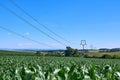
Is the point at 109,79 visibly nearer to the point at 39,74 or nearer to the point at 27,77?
the point at 39,74

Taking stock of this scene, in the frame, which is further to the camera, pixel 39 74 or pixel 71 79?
pixel 71 79

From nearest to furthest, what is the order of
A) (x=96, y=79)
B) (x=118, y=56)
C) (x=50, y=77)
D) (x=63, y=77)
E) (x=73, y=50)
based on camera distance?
1. (x=50, y=77)
2. (x=63, y=77)
3. (x=96, y=79)
4. (x=118, y=56)
5. (x=73, y=50)

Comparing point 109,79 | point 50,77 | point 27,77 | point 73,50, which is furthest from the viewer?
point 73,50

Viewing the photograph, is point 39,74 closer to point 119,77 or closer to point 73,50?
point 119,77

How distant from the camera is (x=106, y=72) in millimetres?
3850

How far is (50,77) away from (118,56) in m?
109

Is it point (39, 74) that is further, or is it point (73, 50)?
point (73, 50)

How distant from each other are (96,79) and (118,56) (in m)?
108

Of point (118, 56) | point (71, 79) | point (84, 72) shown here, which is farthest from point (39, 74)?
point (118, 56)

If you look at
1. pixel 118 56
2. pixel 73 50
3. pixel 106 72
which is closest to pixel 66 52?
pixel 73 50

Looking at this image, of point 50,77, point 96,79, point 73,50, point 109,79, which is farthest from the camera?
point 73,50

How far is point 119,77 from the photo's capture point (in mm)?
3428

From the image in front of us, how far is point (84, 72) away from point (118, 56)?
108057 millimetres

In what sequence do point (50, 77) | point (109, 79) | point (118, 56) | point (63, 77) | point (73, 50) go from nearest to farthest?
point (50, 77) < point (63, 77) < point (109, 79) < point (118, 56) < point (73, 50)
